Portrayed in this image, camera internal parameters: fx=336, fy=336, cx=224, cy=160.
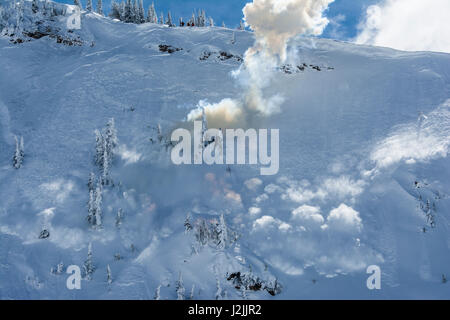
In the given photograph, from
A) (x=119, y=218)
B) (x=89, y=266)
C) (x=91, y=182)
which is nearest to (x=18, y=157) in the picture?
(x=91, y=182)

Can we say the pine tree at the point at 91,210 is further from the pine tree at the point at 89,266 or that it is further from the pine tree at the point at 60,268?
the pine tree at the point at 60,268

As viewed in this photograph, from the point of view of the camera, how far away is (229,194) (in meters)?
14.6

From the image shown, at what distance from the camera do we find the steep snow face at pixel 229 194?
36.0 feet

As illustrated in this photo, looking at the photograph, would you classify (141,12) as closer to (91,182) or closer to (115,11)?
(115,11)

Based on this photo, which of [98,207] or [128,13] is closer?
[98,207]

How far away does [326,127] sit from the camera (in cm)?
1931

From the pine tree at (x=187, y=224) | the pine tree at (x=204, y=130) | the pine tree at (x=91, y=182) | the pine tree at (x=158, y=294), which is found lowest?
the pine tree at (x=158, y=294)
